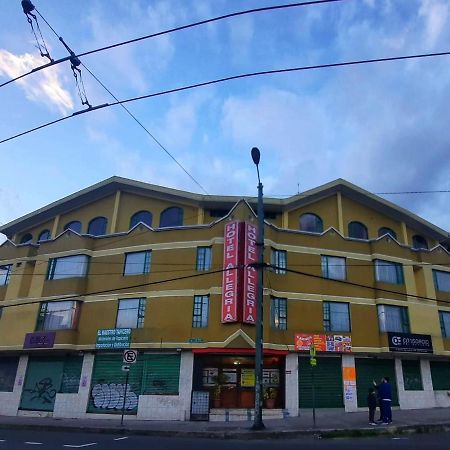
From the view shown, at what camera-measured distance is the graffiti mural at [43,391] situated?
23641 mm

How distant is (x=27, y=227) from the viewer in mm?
32125

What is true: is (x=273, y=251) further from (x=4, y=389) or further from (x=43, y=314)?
(x=4, y=389)

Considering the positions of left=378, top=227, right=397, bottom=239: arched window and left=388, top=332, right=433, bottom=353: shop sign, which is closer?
left=388, top=332, right=433, bottom=353: shop sign

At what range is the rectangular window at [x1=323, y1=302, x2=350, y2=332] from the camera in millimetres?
23672

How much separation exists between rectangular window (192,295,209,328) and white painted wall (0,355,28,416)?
1134 centimetres

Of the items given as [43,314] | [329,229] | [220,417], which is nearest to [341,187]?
[329,229]

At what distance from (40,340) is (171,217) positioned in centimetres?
1066

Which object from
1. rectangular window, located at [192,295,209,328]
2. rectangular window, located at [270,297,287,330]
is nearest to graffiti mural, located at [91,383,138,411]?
rectangular window, located at [192,295,209,328]

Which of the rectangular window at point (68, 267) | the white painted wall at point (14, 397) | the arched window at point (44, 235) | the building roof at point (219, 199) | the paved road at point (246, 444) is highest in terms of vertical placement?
the building roof at point (219, 199)

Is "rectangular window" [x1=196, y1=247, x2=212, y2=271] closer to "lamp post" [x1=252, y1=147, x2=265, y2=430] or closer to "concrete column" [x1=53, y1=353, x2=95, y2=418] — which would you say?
"lamp post" [x1=252, y1=147, x2=265, y2=430]

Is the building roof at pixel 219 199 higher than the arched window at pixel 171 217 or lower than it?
higher

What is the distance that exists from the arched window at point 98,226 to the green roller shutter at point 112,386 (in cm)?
876

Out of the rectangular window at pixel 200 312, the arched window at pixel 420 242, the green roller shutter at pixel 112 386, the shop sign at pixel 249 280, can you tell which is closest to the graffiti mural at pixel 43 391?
the green roller shutter at pixel 112 386

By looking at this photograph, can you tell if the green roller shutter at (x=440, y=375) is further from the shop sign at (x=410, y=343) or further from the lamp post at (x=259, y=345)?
the lamp post at (x=259, y=345)
